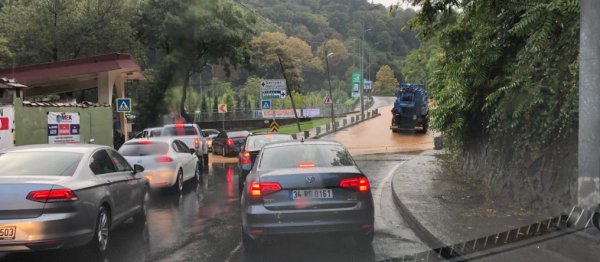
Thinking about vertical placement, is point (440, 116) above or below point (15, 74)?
below

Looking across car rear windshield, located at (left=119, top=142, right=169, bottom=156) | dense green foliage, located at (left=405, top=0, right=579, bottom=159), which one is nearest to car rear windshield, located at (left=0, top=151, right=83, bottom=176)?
car rear windshield, located at (left=119, top=142, right=169, bottom=156)

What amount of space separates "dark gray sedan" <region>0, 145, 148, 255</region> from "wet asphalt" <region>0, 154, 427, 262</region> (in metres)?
0.41

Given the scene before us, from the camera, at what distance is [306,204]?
6480 millimetres

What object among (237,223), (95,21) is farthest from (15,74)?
(237,223)

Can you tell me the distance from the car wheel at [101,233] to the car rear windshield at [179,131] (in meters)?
14.4

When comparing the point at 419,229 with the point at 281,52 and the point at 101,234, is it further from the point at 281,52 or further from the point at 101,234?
the point at 281,52

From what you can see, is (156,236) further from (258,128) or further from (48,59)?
(258,128)

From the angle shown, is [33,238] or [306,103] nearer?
[33,238]

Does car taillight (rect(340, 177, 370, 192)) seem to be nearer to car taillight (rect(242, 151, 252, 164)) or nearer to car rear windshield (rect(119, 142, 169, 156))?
car taillight (rect(242, 151, 252, 164))

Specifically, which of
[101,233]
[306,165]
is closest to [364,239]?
[306,165]

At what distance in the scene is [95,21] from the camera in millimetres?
33125

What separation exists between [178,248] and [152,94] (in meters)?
37.8

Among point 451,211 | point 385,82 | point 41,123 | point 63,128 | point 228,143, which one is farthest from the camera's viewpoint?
point 385,82

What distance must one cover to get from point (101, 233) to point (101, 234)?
1cm
